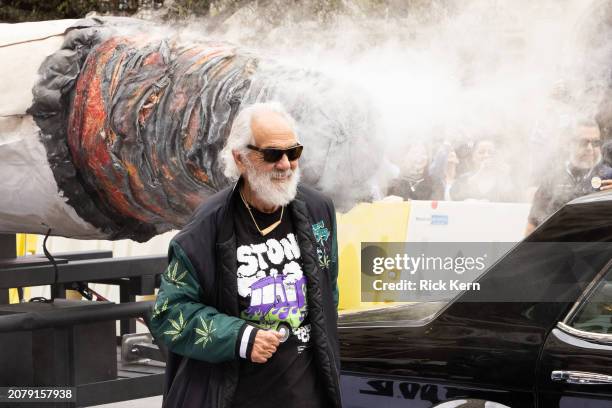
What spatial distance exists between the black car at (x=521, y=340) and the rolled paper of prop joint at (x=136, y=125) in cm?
69

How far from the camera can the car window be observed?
9.45 ft

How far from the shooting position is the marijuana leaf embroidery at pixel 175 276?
2.60 metres

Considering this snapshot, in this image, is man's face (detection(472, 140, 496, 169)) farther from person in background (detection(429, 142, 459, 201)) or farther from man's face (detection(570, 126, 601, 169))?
man's face (detection(570, 126, 601, 169))

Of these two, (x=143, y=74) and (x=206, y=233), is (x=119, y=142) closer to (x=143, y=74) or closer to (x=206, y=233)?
(x=143, y=74)

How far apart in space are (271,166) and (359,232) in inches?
191

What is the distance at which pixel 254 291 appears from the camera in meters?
2.62

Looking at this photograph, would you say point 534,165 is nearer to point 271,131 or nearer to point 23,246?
point 271,131

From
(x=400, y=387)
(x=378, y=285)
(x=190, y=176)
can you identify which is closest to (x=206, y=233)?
(x=400, y=387)

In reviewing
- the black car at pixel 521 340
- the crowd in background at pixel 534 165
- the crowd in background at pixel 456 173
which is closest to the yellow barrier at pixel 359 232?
the crowd in background at pixel 456 173

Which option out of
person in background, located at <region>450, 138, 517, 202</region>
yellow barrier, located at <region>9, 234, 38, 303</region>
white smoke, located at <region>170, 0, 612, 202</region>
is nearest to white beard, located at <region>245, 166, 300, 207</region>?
white smoke, located at <region>170, 0, 612, 202</region>

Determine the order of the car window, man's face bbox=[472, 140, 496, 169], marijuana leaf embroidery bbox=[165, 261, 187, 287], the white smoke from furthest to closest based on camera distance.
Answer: man's face bbox=[472, 140, 496, 169]
the white smoke
the car window
marijuana leaf embroidery bbox=[165, 261, 187, 287]

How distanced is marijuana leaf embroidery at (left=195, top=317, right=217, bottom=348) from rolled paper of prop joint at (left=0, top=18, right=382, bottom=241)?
1.17 meters

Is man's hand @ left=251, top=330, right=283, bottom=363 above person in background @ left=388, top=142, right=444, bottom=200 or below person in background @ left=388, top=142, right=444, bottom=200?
above

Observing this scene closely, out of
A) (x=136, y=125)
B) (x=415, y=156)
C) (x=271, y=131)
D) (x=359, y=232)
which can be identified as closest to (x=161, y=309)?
(x=271, y=131)
